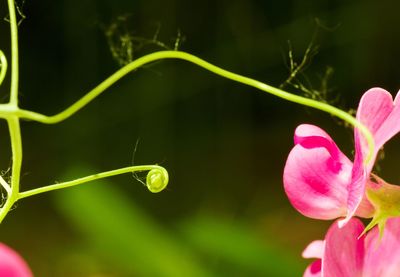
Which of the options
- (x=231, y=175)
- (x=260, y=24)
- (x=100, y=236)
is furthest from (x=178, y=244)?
(x=231, y=175)

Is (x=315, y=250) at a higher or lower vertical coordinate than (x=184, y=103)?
lower

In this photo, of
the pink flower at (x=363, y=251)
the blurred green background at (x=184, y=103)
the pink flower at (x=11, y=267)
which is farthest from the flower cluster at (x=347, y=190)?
the blurred green background at (x=184, y=103)

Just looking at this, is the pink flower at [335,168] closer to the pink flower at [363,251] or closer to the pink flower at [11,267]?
the pink flower at [363,251]

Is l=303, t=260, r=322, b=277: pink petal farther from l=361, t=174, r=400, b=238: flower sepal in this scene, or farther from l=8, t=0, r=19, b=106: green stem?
l=8, t=0, r=19, b=106: green stem

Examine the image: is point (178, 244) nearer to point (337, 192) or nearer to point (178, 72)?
point (178, 72)

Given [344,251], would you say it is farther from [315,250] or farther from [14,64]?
[14,64]

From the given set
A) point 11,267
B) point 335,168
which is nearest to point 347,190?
point 335,168
